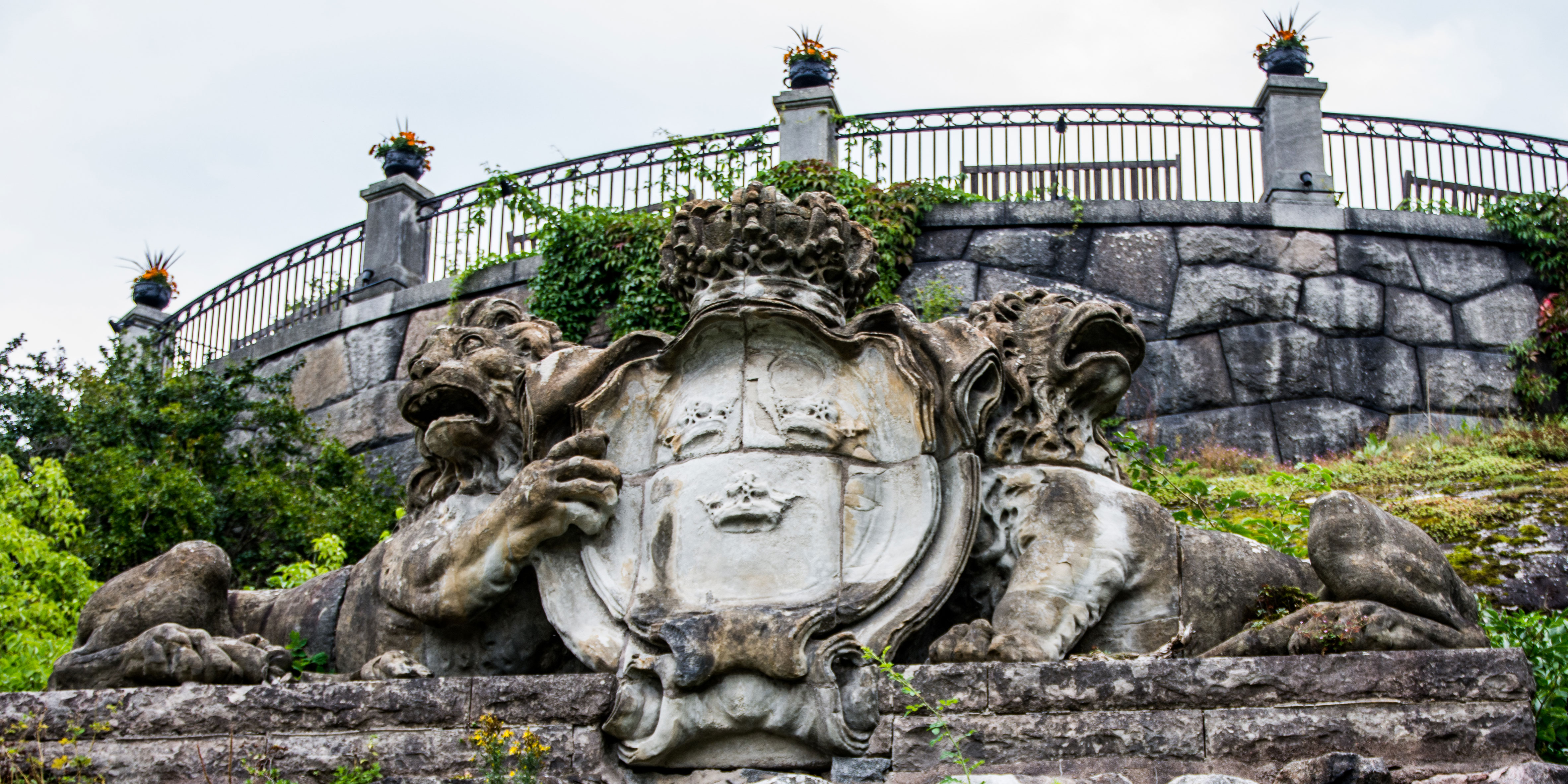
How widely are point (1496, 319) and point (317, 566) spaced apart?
8559mm

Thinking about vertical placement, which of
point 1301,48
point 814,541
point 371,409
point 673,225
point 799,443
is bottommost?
point 814,541

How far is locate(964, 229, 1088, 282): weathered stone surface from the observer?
11.1m

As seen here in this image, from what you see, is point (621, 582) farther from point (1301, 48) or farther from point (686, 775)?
point (1301, 48)

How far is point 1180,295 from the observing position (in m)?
11.0

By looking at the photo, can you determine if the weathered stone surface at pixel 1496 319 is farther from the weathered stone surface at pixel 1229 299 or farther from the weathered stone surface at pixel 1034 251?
the weathered stone surface at pixel 1034 251

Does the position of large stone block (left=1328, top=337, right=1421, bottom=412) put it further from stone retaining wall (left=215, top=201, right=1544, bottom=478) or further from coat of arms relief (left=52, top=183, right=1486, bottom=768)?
coat of arms relief (left=52, top=183, right=1486, bottom=768)

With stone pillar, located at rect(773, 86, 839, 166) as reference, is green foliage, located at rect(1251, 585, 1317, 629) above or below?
below

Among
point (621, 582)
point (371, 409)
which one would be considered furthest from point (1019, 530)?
point (371, 409)

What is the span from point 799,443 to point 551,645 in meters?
1.00

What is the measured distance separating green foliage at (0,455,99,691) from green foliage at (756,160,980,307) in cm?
531

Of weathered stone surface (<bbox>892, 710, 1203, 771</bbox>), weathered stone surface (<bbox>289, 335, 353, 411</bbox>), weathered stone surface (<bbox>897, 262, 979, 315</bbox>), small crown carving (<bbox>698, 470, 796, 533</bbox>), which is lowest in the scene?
weathered stone surface (<bbox>892, 710, 1203, 771</bbox>)

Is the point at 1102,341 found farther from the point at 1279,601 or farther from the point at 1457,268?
the point at 1457,268

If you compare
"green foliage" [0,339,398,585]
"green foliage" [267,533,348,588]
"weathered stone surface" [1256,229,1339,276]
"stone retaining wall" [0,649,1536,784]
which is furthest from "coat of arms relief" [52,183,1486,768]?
"weathered stone surface" [1256,229,1339,276]

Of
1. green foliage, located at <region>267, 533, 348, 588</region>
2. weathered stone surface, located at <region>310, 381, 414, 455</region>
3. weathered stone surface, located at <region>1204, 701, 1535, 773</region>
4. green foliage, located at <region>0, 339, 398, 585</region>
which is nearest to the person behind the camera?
weathered stone surface, located at <region>1204, 701, 1535, 773</region>
